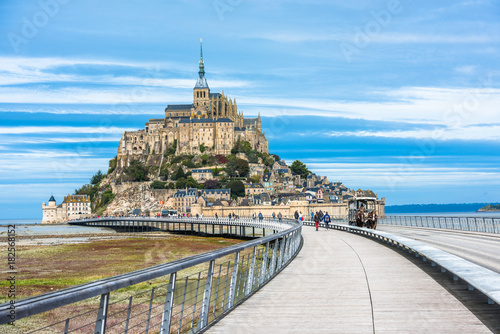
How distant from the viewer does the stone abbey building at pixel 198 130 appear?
16900 cm

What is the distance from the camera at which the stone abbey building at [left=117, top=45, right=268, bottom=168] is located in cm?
16900

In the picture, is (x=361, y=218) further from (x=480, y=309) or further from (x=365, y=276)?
(x=480, y=309)

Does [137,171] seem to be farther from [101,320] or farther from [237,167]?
[101,320]

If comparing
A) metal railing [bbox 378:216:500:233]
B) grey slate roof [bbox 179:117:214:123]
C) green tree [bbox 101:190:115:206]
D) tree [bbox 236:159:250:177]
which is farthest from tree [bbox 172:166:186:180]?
metal railing [bbox 378:216:500:233]

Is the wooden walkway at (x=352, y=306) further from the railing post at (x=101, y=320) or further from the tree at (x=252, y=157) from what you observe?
the tree at (x=252, y=157)

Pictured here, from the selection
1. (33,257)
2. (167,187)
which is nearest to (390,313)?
(33,257)

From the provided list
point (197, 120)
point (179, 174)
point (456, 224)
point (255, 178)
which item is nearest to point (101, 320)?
point (456, 224)

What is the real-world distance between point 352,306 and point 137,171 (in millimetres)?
166029

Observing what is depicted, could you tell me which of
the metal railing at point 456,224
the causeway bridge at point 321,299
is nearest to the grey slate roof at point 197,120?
the metal railing at point 456,224

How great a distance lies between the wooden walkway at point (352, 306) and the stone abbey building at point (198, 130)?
6140 inches

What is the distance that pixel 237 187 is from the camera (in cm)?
14762

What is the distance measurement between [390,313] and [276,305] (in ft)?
5.93

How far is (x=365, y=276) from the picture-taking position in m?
12.2

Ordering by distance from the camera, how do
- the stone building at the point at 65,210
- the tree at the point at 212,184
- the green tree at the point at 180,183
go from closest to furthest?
the tree at the point at 212,184, the green tree at the point at 180,183, the stone building at the point at 65,210
